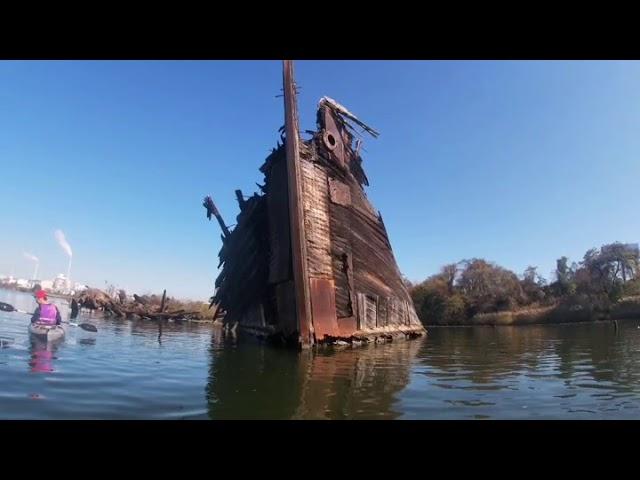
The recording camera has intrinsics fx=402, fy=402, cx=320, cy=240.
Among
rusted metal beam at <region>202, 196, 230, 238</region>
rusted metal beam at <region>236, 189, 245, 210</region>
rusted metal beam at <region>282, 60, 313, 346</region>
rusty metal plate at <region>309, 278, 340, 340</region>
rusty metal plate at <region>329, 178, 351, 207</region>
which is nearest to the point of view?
rusted metal beam at <region>282, 60, 313, 346</region>

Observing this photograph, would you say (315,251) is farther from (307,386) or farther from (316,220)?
(307,386)

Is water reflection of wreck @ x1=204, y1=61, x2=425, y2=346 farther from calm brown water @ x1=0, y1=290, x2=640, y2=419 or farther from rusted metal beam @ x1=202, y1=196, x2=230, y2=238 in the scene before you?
rusted metal beam @ x1=202, y1=196, x2=230, y2=238

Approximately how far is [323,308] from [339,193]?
514cm

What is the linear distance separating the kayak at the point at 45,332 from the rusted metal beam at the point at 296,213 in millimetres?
7481

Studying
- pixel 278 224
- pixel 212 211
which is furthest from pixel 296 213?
pixel 212 211

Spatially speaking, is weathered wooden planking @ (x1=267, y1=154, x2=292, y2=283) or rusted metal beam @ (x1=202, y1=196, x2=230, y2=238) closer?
weathered wooden planking @ (x1=267, y1=154, x2=292, y2=283)

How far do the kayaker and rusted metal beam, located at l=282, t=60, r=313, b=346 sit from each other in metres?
7.80

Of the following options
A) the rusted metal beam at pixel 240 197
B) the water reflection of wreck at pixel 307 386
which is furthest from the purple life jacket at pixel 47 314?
the rusted metal beam at pixel 240 197

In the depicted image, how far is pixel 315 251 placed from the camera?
1278 cm

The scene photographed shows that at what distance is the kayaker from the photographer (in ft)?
41.2

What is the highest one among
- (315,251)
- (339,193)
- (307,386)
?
(339,193)

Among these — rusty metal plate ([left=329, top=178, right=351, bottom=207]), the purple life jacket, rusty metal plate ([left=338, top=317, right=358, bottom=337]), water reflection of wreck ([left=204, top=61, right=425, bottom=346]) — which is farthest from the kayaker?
rusty metal plate ([left=329, top=178, right=351, bottom=207])
